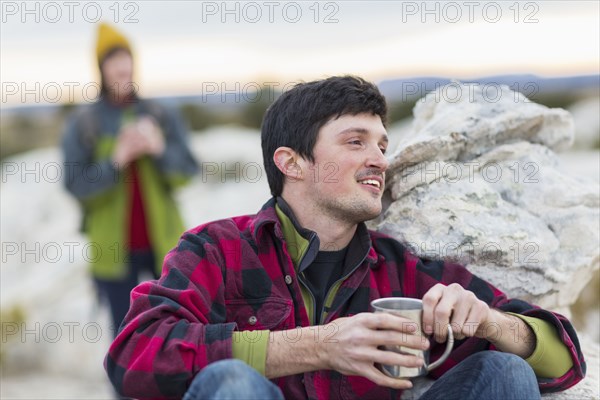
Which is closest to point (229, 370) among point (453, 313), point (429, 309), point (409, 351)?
point (409, 351)

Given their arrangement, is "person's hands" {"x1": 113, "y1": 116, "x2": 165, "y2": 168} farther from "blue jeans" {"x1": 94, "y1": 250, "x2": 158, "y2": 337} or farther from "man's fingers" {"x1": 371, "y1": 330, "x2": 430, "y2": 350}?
"man's fingers" {"x1": 371, "y1": 330, "x2": 430, "y2": 350}

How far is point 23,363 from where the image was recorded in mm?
6355

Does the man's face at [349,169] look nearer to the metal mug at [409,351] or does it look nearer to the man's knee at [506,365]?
Answer: the metal mug at [409,351]

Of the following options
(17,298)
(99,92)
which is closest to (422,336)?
(99,92)

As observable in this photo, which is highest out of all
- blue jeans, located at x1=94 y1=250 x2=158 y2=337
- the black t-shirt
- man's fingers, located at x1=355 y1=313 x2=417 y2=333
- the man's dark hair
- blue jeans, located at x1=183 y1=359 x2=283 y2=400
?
the man's dark hair

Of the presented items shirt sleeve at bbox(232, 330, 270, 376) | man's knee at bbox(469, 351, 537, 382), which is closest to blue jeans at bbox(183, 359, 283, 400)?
shirt sleeve at bbox(232, 330, 270, 376)

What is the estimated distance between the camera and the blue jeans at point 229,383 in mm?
2195

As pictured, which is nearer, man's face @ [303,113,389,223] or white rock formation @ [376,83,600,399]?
man's face @ [303,113,389,223]

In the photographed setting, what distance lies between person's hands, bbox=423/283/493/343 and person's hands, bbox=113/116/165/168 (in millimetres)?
2618

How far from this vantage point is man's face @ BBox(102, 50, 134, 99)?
15.6 ft

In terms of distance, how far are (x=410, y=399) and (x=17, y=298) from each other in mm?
5183

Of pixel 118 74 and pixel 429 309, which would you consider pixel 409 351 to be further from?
pixel 118 74

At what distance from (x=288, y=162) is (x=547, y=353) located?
48.3 inches

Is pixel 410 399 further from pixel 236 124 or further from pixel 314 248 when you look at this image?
pixel 236 124
